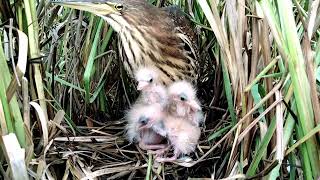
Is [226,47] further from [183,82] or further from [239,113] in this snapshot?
[183,82]

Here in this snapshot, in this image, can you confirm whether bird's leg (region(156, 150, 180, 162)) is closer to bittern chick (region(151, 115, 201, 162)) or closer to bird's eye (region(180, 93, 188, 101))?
bittern chick (region(151, 115, 201, 162))

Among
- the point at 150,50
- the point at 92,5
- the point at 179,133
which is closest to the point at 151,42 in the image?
the point at 150,50

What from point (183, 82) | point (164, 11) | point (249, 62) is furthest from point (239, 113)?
point (164, 11)

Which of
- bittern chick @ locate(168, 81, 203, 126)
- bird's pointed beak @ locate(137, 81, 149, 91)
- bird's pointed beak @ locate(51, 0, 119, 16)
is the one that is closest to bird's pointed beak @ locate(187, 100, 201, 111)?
bittern chick @ locate(168, 81, 203, 126)

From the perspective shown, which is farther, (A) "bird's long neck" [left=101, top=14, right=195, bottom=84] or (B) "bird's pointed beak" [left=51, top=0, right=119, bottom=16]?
(A) "bird's long neck" [left=101, top=14, right=195, bottom=84]

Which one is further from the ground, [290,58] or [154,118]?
[290,58]
